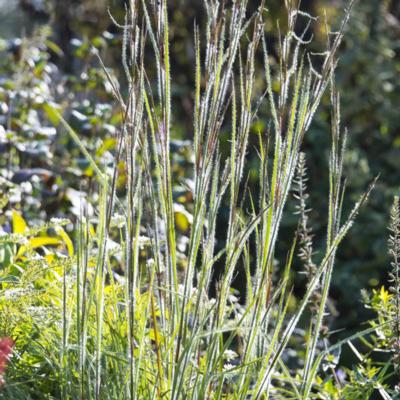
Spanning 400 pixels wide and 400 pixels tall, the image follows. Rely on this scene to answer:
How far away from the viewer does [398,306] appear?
1752 mm

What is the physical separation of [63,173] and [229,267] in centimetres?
206

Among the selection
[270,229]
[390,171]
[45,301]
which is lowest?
[390,171]

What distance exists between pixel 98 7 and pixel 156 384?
556cm

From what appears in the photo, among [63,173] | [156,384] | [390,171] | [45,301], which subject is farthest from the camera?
[390,171]

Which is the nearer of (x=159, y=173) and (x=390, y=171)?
(x=159, y=173)

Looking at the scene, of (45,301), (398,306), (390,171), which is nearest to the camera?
(398,306)

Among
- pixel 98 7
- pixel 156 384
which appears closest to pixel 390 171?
pixel 98 7

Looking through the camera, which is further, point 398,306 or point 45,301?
point 45,301

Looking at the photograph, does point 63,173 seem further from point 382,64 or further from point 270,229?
point 382,64

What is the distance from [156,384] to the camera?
155 cm

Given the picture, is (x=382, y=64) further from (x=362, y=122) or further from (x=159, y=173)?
(x=159, y=173)

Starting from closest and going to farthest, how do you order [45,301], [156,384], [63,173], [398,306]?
[156,384]
[398,306]
[45,301]
[63,173]

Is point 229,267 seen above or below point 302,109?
below

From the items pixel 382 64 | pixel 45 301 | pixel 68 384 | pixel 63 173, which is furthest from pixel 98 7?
pixel 68 384
